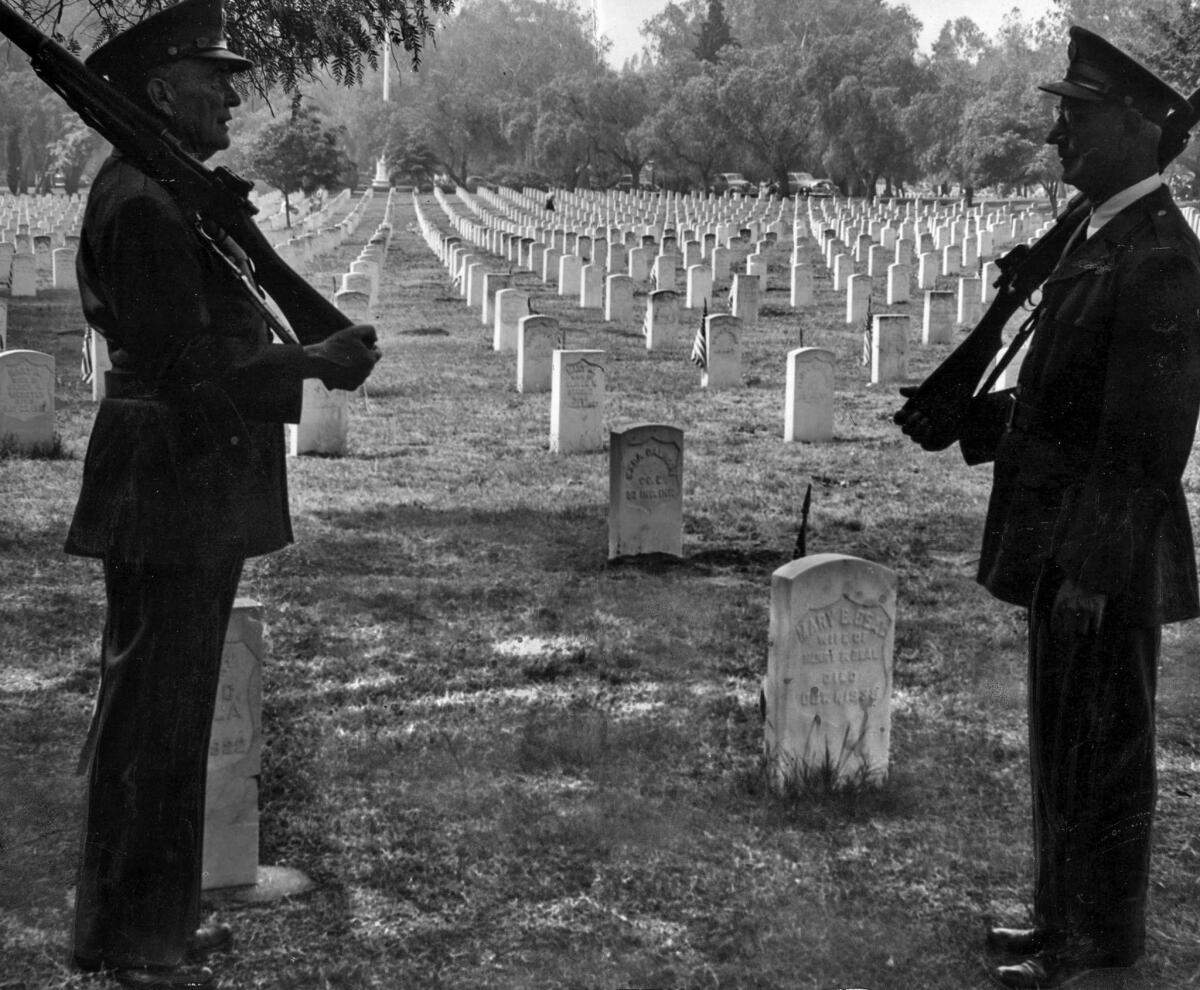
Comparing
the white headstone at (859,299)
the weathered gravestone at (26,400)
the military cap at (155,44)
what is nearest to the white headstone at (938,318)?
the white headstone at (859,299)

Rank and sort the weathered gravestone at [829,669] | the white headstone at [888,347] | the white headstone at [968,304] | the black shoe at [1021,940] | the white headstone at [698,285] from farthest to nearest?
1. the white headstone at [698,285]
2. the white headstone at [968,304]
3. the white headstone at [888,347]
4. the weathered gravestone at [829,669]
5. the black shoe at [1021,940]

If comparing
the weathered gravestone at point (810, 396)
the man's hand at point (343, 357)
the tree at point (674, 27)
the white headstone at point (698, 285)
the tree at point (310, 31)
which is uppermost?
the tree at point (674, 27)

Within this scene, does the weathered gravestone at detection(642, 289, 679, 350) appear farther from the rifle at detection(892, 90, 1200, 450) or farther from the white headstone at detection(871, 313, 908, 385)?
the rifle at detection(892, 90, 1200, 450)

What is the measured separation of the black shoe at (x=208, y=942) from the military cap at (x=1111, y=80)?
3.27 m

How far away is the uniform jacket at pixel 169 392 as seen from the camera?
11.8 ft

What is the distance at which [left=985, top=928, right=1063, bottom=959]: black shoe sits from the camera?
426cm

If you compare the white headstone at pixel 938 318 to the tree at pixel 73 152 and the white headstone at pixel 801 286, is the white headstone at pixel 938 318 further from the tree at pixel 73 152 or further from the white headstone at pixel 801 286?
the tree at pixel 73 152

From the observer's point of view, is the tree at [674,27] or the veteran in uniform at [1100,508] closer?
the veteran in uniform at [1100,508]

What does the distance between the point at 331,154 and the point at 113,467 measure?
125 ft

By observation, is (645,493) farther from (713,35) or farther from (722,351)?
(713,35)

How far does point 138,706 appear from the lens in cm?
388

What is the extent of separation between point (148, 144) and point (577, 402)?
9.30 meters

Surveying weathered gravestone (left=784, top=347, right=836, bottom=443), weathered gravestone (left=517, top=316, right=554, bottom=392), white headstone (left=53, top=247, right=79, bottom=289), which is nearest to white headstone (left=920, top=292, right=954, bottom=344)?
weathered gravestone (left=517, top=316, right=554, bottom=392)

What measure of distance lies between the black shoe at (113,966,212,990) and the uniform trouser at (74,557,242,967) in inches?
0.9
